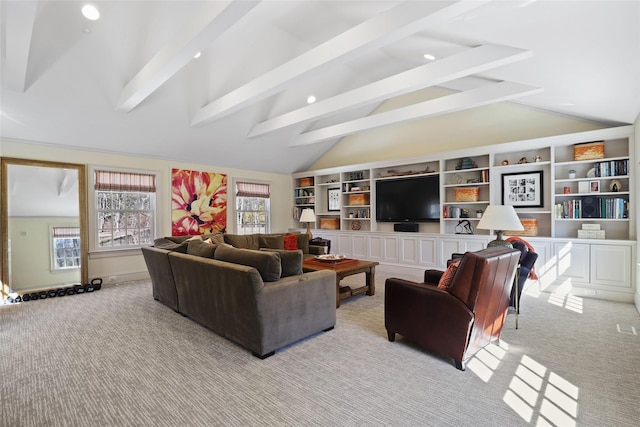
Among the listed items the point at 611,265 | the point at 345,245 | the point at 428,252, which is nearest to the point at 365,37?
the point at 428,252

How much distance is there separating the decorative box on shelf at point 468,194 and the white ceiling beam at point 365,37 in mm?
3503

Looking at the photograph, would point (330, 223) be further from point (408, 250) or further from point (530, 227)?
point (530, 227)

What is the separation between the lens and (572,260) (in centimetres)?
426

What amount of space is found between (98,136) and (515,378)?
6227 millimetres

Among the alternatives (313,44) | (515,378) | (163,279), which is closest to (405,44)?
(313,44)

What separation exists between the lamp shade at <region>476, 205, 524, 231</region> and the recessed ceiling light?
4698 mm

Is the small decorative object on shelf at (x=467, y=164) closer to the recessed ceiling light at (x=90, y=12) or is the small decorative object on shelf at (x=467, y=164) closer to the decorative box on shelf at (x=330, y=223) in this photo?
the decorative box on shelf at (x=330, y=223)

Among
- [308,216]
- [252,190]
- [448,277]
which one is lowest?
[448,277]

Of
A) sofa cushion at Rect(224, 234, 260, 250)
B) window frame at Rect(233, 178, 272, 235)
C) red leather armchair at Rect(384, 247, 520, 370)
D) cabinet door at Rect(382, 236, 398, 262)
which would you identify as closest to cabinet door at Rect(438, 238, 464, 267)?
cabinet door at Rect(382, 236, 398, 262)

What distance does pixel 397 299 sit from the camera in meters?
2.69

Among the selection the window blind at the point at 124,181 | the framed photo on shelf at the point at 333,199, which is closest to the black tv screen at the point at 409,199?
the framed photo on shelf at the point at 333,199

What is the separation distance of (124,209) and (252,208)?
2793mm

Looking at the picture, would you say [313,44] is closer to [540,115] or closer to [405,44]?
[405,44]

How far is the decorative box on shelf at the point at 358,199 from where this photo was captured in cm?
680
